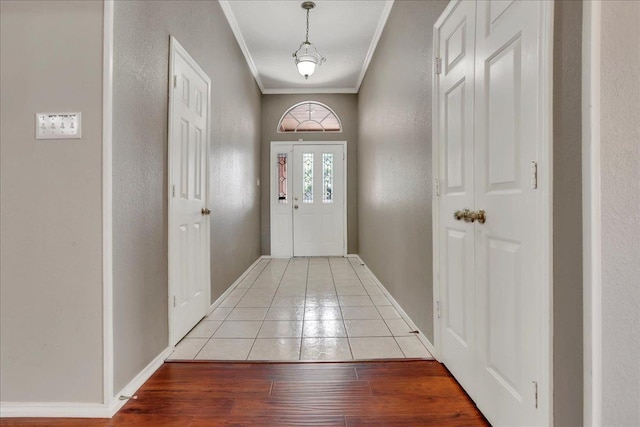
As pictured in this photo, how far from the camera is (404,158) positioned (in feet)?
8.83

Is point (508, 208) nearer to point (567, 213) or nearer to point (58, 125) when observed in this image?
point (567, 213)

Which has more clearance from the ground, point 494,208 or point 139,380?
point 494,208

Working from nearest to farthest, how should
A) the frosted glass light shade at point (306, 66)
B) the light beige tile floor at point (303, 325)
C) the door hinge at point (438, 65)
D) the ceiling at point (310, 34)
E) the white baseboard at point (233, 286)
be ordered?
the door hinge at point (438, 65)
the light beige tile floor at point (303, 325)
the white baseboard at point (233, 286)
the ceiling at point (310, 34)
the frosted glass light shade at point (306, 66)

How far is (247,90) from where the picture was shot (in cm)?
461

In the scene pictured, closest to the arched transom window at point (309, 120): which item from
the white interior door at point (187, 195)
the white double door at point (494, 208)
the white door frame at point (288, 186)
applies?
the white door frame at point (288, 186)

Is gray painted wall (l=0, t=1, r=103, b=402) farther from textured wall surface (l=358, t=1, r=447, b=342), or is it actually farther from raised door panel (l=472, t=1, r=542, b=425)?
textured wall surface (l=358, t=1, r=447, b=342)

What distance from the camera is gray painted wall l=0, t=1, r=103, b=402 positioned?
143 cm

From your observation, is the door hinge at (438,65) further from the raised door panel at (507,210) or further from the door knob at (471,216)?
the door knob at (471,216)

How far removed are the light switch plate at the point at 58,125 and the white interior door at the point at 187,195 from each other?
0.66 meters

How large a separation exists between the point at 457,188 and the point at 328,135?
14.2 feet

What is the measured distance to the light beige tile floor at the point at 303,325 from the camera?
6.76ft

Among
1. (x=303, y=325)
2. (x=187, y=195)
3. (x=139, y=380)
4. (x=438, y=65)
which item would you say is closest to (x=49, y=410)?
(x=139, y=380)
